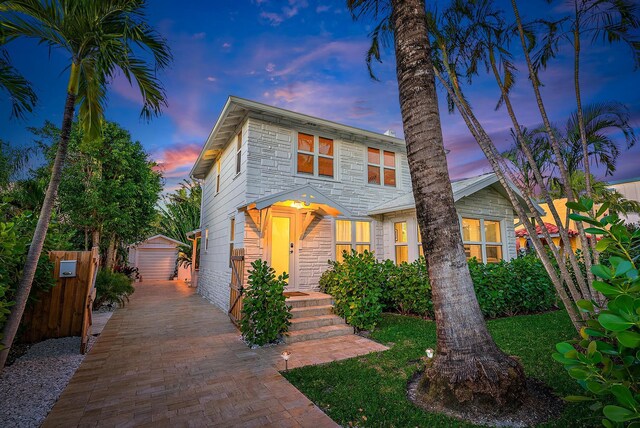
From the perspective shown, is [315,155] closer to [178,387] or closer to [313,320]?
[313,320]

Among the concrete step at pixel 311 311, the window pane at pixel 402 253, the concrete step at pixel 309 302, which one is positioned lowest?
the concrete step at pixel 311 311

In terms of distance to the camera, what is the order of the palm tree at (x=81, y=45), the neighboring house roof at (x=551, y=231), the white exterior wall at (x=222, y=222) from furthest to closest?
the neighboring house roof at (x=551, y=231), the white exterior wall at (x=222, y=222), the palm tree at (x=81, y=45)

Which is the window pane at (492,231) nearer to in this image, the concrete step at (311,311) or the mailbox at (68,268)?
the concrete step at (311,311)

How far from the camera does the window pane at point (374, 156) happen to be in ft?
32.2

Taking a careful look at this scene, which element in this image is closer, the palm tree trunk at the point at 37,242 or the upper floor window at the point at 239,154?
the palm tree trunk at the point at 37,242

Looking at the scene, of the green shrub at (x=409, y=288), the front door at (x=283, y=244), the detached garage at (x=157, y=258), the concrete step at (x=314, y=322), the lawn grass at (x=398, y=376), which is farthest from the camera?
the detached garage at (x=157, y=258)

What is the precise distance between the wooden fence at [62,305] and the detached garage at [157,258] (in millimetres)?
14571

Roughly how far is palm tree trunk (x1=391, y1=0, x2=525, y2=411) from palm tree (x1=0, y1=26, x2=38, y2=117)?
6.13 meters

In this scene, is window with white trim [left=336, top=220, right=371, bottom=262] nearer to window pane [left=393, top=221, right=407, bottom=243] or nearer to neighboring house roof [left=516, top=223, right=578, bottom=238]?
window pane [left=393, top=221, right=407, bottom=243]

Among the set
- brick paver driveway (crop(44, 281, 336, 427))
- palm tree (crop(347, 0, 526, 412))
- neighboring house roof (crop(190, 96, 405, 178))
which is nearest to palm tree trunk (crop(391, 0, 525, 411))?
palm tree (crop(347, 0, 526, 412))


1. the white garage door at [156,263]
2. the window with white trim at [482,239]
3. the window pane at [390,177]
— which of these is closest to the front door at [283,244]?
the window pane at [390,177]

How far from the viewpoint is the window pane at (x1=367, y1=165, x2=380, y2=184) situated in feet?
31.9

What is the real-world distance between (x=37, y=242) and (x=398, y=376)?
5.25 m

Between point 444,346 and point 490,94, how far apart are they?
6.15m
